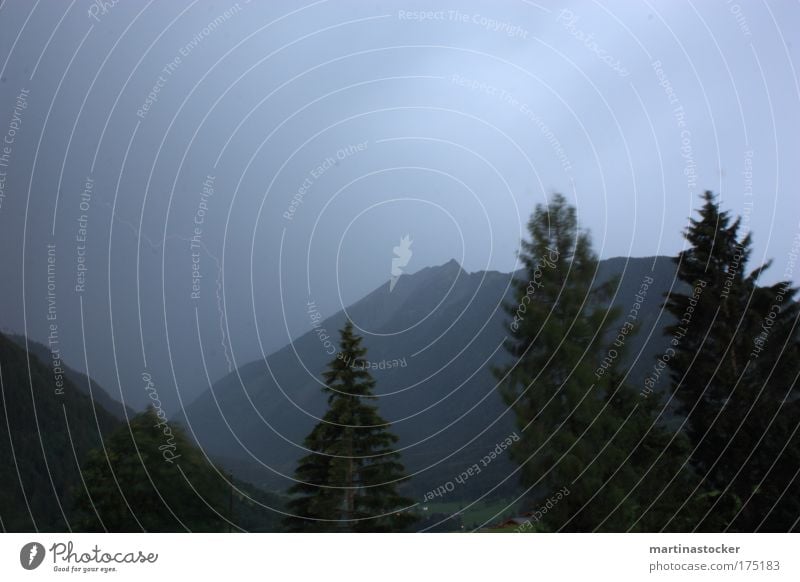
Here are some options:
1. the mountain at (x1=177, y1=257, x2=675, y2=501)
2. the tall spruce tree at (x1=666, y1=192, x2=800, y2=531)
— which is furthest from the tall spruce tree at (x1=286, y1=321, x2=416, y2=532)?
the tall spruce tree at (x1=666, y1=192, x2=800, y2=531)

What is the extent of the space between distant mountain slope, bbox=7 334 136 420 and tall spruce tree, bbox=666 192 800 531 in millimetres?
4463

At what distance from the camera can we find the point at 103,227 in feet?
17.4

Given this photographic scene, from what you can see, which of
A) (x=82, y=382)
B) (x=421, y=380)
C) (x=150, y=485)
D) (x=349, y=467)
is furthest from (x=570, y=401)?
(x=82, y=382)

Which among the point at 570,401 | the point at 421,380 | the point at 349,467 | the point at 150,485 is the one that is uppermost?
the point at 421,380

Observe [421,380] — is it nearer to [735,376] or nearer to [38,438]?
[735,376]

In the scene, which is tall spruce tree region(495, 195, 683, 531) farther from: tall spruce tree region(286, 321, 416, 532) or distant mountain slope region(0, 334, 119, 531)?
distant mountain slope region(0, 334, 119, 531)

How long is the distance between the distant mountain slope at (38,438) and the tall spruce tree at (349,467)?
5.11 ft

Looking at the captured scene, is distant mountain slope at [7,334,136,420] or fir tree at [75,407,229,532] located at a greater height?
distant mountain slope at [7,334,136,420]

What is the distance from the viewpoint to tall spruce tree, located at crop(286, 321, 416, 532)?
5344 millimetres

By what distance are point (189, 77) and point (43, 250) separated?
1710mm

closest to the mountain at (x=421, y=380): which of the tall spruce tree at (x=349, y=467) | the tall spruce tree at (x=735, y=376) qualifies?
the tall spruce tree at (x=349, y=467)

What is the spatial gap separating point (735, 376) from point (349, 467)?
131 inches

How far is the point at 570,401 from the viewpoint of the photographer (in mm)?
5629
